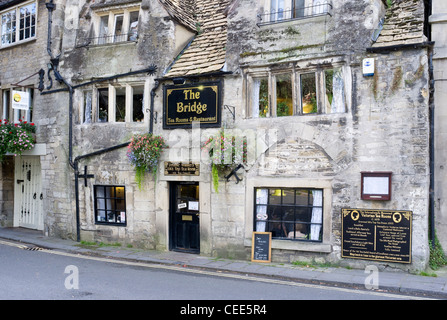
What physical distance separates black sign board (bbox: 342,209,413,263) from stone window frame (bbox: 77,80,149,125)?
6519 mm

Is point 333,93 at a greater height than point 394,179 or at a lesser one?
greater

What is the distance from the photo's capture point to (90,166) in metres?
14.0

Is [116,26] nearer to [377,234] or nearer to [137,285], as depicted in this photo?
[137,285]

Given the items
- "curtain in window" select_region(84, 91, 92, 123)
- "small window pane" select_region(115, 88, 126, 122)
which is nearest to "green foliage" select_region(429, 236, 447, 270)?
"small window pane" select_region(115, 88, 126, 122)

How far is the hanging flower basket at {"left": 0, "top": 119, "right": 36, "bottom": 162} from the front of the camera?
1464cm

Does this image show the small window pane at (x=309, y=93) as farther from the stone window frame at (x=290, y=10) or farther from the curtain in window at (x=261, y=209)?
the curtain in window at (x=261, y=209)

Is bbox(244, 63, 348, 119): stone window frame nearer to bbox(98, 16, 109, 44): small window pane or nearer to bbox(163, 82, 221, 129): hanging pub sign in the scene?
bbox(163, 82, 221, 129): hanging pub sign

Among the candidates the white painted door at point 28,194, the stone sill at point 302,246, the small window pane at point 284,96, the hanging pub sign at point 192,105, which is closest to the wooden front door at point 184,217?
the hanging pub sign at point 192,105

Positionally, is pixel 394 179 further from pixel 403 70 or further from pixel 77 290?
pixel 77 290

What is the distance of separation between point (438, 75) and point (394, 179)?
3.02 m

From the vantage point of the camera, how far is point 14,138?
1464cm

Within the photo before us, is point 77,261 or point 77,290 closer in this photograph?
point 77,290

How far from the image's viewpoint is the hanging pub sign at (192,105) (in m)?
12.0

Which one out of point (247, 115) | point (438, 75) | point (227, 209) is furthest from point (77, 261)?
point (438, 75)
